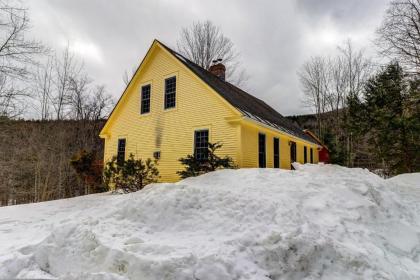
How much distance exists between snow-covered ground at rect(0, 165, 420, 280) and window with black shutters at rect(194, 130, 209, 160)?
5.29 m

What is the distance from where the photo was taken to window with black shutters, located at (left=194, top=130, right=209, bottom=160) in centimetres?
1122

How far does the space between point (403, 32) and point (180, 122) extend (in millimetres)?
12312

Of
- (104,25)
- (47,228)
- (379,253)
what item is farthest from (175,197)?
(104,25)

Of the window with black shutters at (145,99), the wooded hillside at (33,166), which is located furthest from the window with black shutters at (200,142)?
the wooded hillside at (33,166)

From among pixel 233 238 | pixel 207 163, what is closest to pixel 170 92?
pixel 207 163

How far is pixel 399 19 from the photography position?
42.7 ft

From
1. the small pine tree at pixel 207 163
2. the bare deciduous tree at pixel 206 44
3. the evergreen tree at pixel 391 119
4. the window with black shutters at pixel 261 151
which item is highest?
the bare deciduous tree at pixel 206 44

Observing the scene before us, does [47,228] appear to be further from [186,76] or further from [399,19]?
[399,19]

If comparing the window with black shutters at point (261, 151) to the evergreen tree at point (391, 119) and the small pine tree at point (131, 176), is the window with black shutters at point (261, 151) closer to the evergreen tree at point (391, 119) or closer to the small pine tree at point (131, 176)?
the small pine tree at point (131, 176)

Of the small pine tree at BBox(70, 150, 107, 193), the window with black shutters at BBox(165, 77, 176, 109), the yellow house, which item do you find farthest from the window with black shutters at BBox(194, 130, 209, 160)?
the small pine tree at BBox(70, 150, 107, 193)

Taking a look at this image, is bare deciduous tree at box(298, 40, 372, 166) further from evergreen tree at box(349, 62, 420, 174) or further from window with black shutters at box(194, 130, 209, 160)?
window with black shutters at box(194, 130, 209, 160)

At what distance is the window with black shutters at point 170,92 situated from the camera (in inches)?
497

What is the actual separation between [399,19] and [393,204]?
Answer: 38.3 feet

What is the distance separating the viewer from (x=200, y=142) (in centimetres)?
1140
